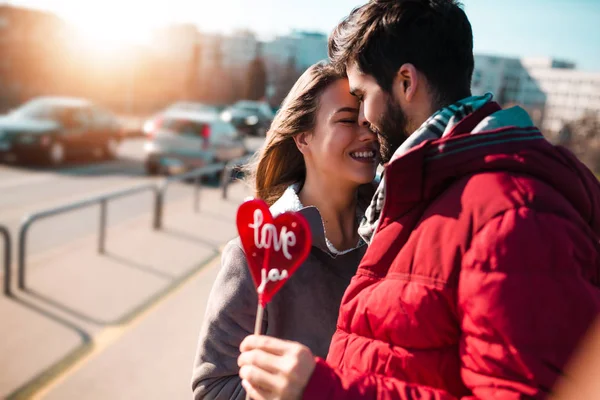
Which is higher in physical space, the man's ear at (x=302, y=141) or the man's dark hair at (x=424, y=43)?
the man's dark hair at (x=424, y=43)

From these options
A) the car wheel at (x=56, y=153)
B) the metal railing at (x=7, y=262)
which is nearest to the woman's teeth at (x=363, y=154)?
the metal railing at (x=7, y=262)

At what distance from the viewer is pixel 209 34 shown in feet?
290

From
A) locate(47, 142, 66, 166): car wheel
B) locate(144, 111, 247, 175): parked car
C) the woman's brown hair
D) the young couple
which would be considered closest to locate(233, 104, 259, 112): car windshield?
locate(47, 142, 66, 166): car wheel

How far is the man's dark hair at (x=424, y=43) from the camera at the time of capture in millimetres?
1388

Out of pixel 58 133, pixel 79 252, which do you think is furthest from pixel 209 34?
pixel 79 252

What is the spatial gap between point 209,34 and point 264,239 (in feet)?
301

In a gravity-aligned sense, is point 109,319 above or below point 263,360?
below

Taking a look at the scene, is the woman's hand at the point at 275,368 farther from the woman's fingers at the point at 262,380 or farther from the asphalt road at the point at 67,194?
the asphalt road at the point at 67,194

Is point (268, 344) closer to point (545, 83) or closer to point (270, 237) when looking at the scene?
point (270, 237)

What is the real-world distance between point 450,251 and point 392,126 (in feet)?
1.41

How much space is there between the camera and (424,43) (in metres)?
1.39

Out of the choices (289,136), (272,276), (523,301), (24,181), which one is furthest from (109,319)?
(24,181)

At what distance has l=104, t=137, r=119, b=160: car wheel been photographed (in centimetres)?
1586

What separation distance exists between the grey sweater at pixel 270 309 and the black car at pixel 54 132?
41.3 feet
